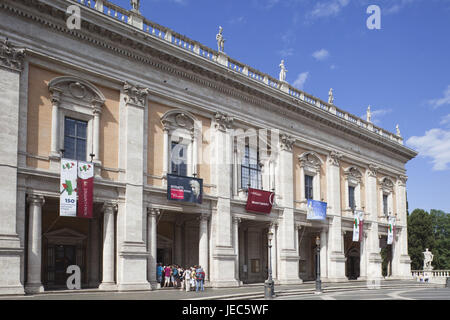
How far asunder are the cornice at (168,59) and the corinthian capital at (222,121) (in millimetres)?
1620

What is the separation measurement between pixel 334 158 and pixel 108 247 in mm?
21680

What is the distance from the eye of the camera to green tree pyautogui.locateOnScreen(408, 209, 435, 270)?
64125mm

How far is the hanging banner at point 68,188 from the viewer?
2420cm

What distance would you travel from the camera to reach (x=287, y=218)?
118 feet

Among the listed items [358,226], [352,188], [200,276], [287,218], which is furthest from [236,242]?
[352,188]

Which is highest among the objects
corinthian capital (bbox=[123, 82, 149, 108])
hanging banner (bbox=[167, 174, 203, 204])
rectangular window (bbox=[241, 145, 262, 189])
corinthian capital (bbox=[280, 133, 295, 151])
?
corinthian capital (bbox=[123, 82, 149, 108])

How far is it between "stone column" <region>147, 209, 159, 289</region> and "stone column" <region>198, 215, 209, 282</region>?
10.5 feet

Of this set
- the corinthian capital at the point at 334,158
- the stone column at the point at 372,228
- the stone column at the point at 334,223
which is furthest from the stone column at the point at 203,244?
the stone column at the point at 372,228

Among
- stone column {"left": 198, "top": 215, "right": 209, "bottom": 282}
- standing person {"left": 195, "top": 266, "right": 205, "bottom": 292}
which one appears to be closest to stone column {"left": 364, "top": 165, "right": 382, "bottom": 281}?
stone column {"left": 198, "top": 215, "right": 209, "bottom": 282}

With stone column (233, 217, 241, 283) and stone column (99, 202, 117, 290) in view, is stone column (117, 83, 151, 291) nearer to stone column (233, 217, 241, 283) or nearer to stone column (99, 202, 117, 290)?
stone column (99, 202, 117, 290)

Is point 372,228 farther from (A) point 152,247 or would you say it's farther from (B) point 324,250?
(A) point 152,247

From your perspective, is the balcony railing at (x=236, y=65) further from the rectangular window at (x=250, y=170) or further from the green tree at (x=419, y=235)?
the green tree at (x=419, y=235)

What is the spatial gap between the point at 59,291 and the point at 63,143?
6771 mm

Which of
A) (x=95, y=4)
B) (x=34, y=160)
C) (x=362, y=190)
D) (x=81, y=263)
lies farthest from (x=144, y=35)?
(x=362, y=190)
